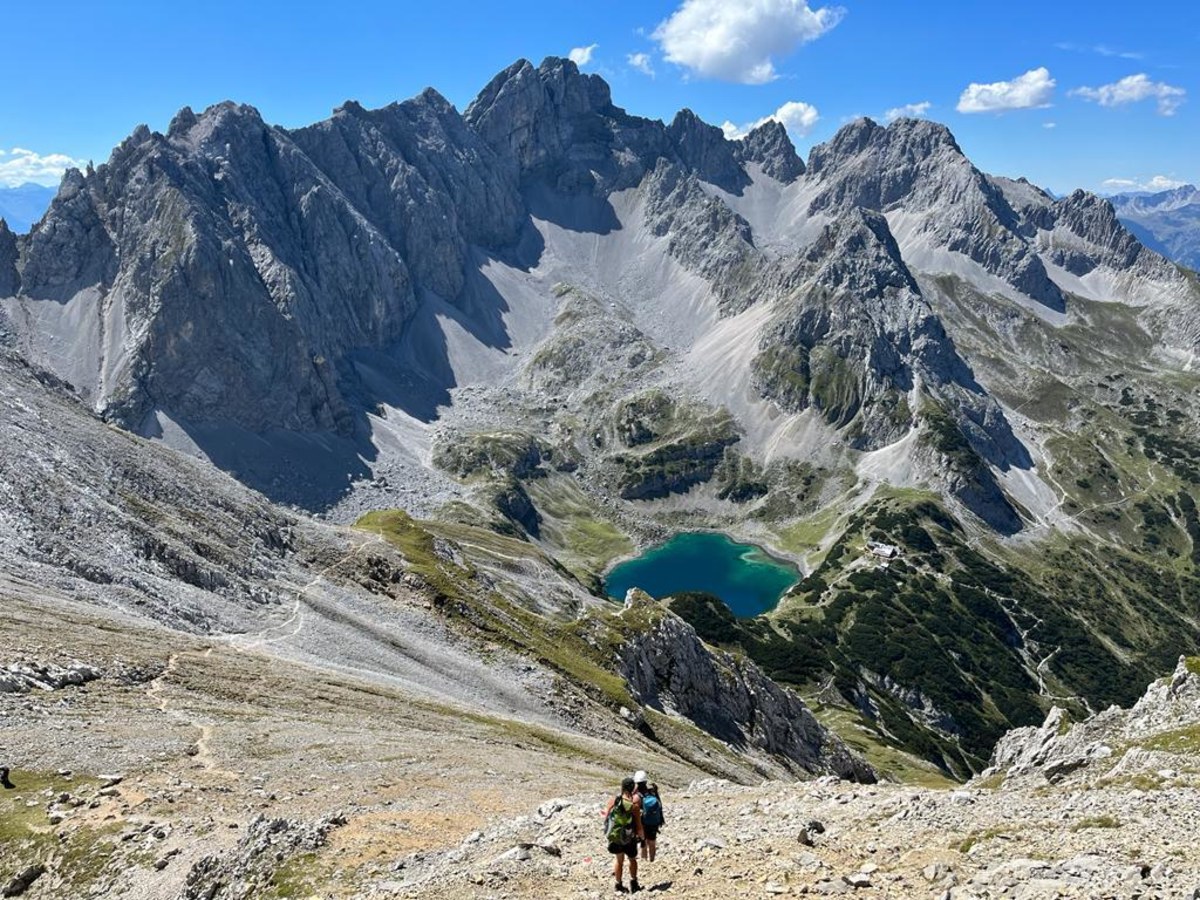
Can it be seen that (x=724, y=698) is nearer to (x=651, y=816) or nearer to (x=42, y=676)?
(x=42, y=676)

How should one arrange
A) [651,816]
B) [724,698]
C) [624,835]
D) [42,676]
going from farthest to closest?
[724,698], [42,676], [651,816], [624,835]

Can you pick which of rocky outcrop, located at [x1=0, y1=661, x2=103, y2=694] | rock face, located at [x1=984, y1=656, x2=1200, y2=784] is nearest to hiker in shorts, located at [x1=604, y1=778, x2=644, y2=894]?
rock face, located at [x1=984, y1=656, x2=1200, y2=784]

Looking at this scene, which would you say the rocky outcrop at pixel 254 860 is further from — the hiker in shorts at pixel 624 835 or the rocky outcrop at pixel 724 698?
the rocky outcrop at pixel 724 698

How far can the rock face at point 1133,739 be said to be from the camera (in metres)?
36.6

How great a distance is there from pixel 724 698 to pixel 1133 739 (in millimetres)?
53988

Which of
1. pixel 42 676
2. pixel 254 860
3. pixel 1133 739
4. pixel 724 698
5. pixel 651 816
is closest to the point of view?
pixel 651 816

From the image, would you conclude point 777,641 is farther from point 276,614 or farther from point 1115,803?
A: point 1115,803

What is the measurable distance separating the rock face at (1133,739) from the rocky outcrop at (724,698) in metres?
36.4

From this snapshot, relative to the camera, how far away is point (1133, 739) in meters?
42.4

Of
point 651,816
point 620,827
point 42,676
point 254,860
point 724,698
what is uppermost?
point 651,816

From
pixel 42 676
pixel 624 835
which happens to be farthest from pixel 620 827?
pixel 42 676

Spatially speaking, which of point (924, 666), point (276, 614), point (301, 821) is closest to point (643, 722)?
point (276, 614)

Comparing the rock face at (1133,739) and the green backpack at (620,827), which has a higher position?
the rock face at (1133,739)

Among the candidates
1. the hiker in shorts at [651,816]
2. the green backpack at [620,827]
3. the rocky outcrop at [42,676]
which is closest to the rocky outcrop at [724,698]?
the rocky outcrop at [42,676]
